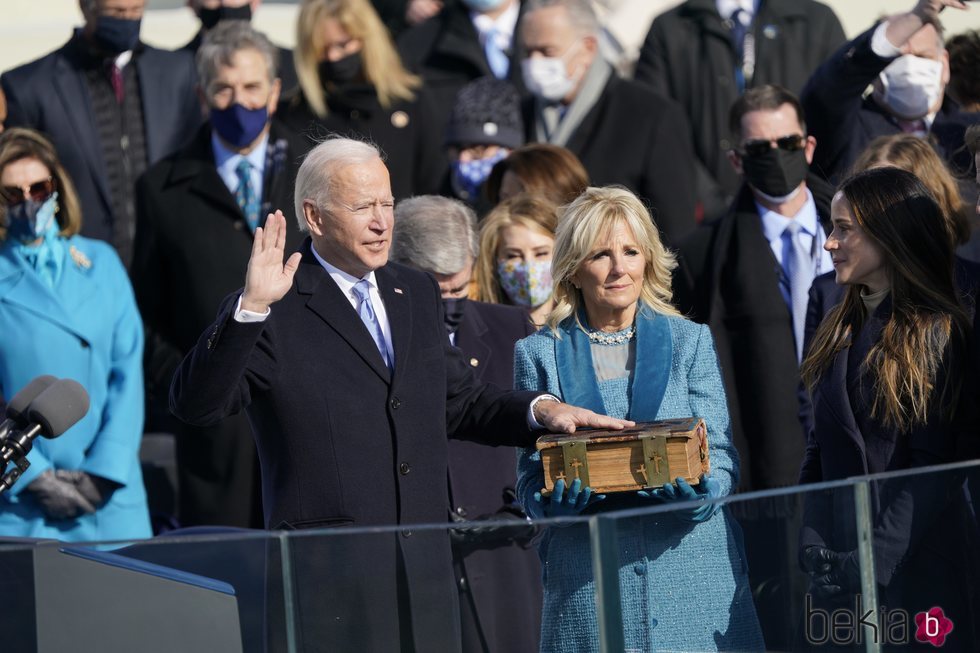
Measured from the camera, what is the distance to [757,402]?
679 centimetres

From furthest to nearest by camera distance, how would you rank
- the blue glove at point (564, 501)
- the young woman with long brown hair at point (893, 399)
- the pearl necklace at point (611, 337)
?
the pearl necklace at point (611, 337) → the blue glove at point (564, 501) → the young woman with long brown hair at point (893, 399)

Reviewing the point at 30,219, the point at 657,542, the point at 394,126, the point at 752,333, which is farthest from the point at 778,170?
the point at 30,219

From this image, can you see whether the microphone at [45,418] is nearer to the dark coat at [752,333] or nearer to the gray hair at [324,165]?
the gray hair at [324,165]

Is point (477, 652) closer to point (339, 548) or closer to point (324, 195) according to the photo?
point (339, 548)

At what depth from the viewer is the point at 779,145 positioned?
22.5 feet

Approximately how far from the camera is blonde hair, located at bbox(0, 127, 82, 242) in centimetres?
711

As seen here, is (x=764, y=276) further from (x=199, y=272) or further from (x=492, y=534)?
(x=492, y=534)

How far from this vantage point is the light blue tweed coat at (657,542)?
416 centimetres

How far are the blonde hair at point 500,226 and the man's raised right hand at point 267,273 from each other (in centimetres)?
219

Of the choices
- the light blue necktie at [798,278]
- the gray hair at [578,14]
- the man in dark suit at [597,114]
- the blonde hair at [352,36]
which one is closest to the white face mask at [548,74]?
the man in dark suit at [597,114]

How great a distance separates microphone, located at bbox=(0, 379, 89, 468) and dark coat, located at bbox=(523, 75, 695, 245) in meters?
4.12

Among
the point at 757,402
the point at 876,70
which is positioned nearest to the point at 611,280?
the point at 757,402

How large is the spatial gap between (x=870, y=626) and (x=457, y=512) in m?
1.70

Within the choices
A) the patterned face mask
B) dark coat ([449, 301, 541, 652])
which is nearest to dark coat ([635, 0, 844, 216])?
the patterned face mask
